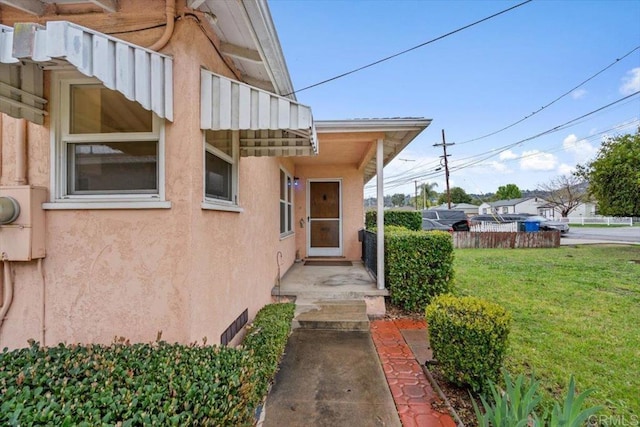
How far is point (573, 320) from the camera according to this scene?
477 centimetres

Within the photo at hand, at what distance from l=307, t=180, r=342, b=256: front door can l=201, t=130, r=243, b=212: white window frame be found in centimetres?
536

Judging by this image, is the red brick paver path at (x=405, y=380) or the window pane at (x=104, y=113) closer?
the window pane at (x=104, y=113)

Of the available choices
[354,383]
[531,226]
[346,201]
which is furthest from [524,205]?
[354,383]

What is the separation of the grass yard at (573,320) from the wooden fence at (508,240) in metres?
4.43

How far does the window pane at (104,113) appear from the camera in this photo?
2.33 metres

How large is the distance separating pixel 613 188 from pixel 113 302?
1806 cm

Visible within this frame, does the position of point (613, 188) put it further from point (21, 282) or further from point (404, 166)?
point (404, 166)

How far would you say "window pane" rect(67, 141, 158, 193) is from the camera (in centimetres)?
232

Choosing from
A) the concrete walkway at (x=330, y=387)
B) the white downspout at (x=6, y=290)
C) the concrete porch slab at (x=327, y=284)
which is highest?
the white downspout at (x=6, y=290)

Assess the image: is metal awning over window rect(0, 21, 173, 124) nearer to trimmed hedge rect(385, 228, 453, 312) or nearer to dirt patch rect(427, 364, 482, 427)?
dirt patch rect(427, 364, 482, 427)

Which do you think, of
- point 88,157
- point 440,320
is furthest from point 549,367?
point 88,157

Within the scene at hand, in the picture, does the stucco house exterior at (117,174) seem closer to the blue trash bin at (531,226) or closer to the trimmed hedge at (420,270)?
the trimmed hedge at (420,270)

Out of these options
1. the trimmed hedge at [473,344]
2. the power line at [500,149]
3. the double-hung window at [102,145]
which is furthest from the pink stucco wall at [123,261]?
the power line at [500,149]

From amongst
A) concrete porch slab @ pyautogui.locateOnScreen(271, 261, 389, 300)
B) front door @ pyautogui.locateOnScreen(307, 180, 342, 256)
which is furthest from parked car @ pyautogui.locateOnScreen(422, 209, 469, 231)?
concrete porch slab @ pyautogui.locateOnScreen(271, 261, 389, 300)
